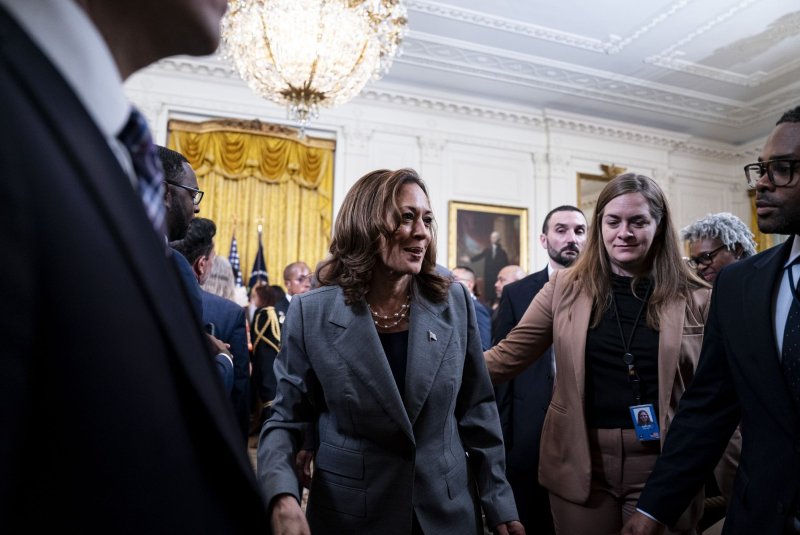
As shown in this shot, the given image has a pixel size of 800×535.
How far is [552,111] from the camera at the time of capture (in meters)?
10.4

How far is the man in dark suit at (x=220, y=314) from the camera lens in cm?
294

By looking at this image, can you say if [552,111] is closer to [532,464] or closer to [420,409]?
[532,464]

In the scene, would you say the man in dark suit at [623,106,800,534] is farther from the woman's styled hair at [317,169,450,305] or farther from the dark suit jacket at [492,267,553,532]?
the dark suit jacket at [492,267,553,532]

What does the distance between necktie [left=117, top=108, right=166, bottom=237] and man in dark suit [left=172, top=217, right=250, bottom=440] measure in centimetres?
219

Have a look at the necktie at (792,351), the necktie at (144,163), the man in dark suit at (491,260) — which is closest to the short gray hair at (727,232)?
the necktie at (792,351)

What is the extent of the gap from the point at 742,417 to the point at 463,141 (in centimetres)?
871

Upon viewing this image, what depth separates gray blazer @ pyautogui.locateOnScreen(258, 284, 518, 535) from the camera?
5.60 ft

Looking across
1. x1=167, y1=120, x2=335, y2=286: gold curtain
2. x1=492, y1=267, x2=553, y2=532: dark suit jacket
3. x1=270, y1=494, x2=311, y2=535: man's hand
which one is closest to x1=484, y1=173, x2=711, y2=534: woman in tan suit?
x1=492, y1=267, x2=553, y2=532: dark suit jacket

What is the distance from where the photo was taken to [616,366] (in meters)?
2.23

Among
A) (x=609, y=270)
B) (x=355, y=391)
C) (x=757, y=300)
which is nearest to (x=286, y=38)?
(x=609, y=270)

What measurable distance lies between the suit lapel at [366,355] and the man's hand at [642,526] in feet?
2.55

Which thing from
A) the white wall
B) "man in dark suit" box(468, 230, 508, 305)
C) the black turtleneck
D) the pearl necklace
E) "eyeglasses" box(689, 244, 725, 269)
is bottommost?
the black turtleneck

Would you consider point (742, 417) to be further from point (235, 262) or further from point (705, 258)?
point (235, 262)

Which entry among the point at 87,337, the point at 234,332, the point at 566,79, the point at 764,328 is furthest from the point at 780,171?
the point at 566,79
